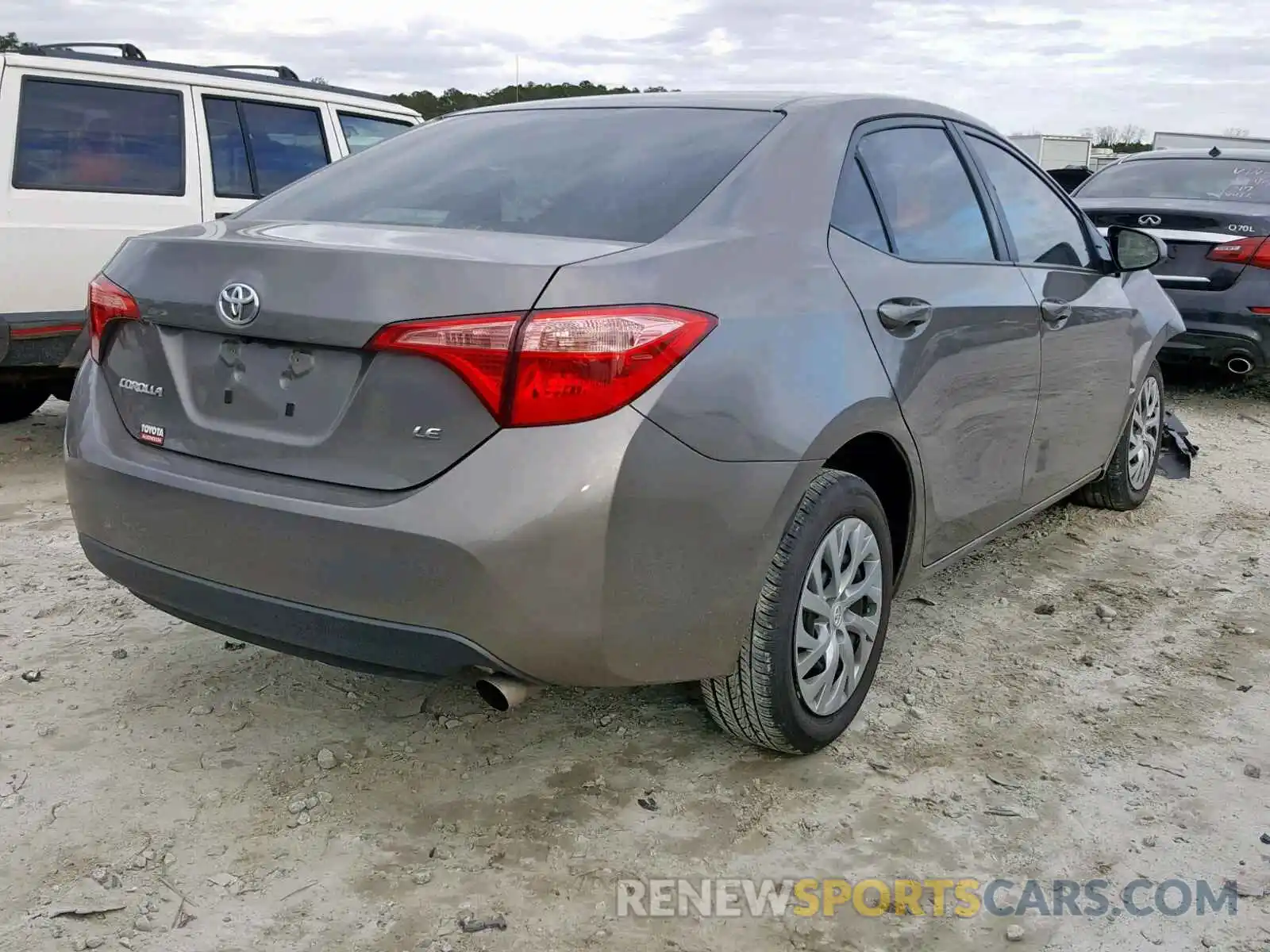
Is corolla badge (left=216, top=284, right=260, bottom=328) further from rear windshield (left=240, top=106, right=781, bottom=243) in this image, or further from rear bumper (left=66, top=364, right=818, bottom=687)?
rear windshield (left=240, top=106, right=781, bottom=243)

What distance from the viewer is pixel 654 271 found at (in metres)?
2.32

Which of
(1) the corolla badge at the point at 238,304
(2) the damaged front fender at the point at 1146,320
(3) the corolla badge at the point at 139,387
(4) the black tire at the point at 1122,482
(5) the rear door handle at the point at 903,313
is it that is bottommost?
(4) the black tire at the point at 1122,482

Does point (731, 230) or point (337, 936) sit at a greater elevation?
point (731, 230)

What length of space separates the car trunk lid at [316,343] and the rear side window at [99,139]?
314 centimetres

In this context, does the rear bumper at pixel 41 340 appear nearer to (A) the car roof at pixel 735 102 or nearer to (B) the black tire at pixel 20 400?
(B) the black tire at pixel 20 400

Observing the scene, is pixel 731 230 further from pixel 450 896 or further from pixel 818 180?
pixel 450 896

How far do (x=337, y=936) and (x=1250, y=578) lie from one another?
3.57 metres

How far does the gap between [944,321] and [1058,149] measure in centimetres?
2678

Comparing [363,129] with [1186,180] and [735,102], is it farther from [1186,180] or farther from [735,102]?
[1186,180]

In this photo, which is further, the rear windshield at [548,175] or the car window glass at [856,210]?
the car window glass at [856,210]

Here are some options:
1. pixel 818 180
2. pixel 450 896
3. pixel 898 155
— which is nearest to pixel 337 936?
pixel 450 896

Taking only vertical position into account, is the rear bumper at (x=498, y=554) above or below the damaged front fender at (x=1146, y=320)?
below

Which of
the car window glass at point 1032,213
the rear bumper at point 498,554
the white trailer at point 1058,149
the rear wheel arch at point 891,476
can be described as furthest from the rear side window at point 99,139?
the white trailer at point 1058,149

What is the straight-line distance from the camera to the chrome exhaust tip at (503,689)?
2.33 metres
